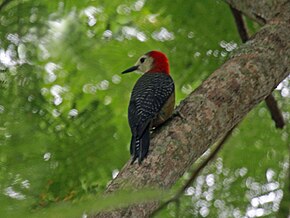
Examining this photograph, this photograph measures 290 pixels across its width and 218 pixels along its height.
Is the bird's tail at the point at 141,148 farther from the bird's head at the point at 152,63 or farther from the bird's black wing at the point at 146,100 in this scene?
the bird's head at the point at 152,63

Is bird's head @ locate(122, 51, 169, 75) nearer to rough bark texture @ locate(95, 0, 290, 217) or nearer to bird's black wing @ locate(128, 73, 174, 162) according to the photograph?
bird's black wing @ locate(128, 73, 174, 162)

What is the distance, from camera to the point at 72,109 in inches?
102

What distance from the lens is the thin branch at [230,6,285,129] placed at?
353cm

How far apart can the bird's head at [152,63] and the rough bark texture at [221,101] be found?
0.84 meters

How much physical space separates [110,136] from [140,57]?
112 cm

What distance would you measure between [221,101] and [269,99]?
1063 millimetres

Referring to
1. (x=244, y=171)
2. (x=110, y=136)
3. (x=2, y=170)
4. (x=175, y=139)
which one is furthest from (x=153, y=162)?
(x=2, y=170)

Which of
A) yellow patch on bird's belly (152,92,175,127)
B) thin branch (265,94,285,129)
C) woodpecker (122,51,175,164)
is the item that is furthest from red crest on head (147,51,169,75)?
thin branch (265,94,285,129)

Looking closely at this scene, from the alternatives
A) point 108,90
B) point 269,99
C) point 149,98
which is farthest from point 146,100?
point 269,99

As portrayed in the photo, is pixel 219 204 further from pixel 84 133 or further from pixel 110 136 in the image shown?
pixel 84 133

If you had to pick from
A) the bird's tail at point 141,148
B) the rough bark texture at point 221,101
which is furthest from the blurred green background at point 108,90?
the rough bark texture at point 221,101

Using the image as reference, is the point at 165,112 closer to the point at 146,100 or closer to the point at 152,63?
the point at 146,100

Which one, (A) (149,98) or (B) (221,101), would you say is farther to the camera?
(A) (149,98)

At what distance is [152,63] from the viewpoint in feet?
12.9
